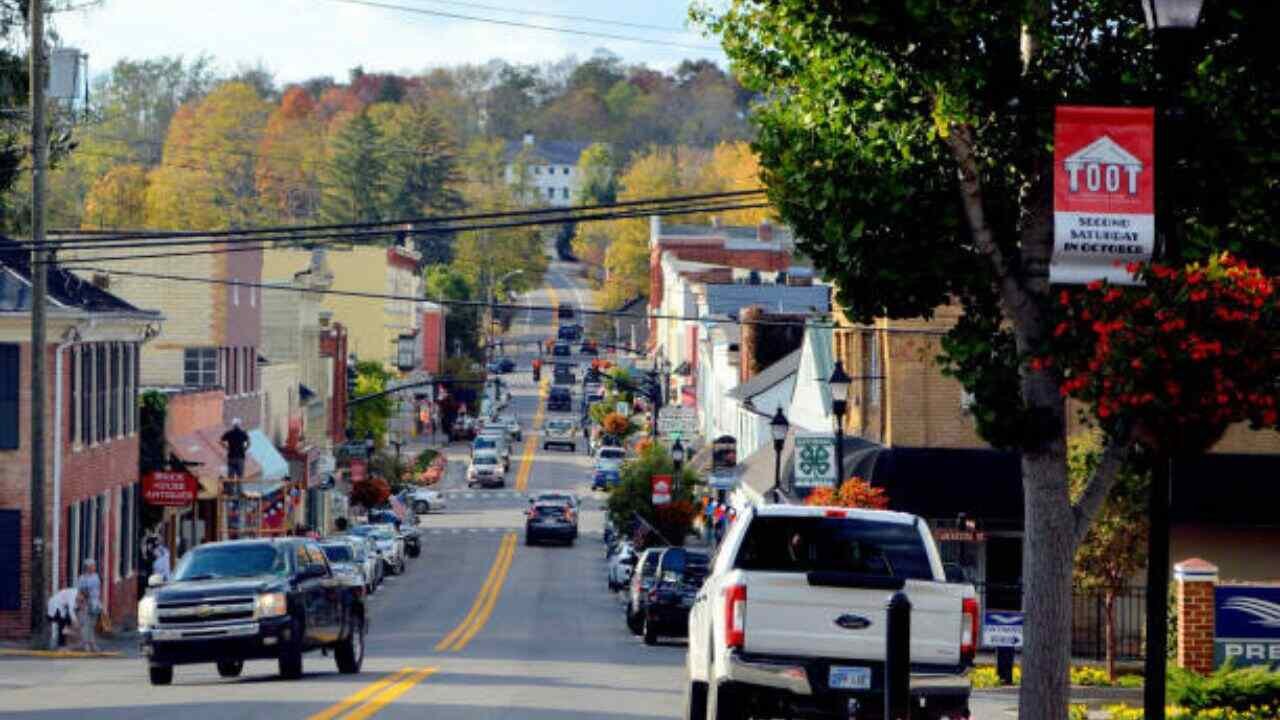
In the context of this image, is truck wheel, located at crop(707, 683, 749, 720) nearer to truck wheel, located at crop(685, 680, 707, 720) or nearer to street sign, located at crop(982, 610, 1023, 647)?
truck wheel, located at crop(685, 680, 707, 720)

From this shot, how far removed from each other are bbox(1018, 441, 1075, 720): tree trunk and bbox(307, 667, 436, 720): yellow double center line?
6268 mm

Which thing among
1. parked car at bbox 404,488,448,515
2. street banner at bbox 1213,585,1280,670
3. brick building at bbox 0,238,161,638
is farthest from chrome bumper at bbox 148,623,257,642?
parked car at bbox 404,488,448,515

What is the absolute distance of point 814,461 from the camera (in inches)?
1578

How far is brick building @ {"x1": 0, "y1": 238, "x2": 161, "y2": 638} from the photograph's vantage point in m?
41.8

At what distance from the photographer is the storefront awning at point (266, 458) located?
60991mm

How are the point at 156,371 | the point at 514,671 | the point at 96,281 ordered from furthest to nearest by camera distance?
the point at 156,371 → the point at 96,281 → the point at 514,671

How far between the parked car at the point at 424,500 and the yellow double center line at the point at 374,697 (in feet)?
221

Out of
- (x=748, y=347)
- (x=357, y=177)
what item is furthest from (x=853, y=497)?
(x=357, y=177)

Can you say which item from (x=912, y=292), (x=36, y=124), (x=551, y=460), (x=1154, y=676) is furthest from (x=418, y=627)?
(x=551, y=460)

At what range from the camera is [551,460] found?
412ft

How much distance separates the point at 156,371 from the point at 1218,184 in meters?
52.8

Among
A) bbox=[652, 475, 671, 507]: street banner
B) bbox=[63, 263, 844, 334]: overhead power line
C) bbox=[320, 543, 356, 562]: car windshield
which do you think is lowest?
bbox=[320, 543, 356, 562]: car windshield

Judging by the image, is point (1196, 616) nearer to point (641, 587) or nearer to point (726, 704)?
point (726, 704)

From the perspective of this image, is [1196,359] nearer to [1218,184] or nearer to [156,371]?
[1218,184]
